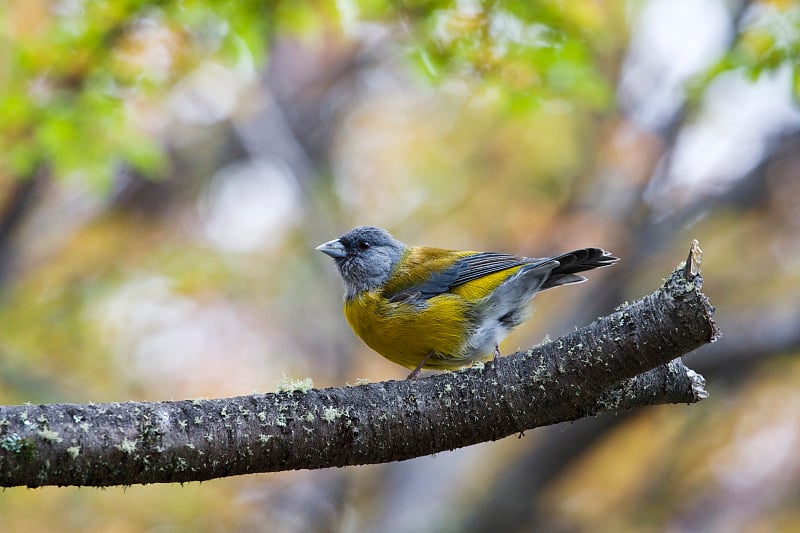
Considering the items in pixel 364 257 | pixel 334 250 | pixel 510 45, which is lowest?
pixel 364 257

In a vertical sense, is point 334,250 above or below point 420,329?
above

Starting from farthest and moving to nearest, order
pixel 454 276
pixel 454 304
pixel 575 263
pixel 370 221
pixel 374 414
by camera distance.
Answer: pixel 370 221 → pixel 454 276 → pixel 454 304 → pixel 575 263 → pixel 374 414

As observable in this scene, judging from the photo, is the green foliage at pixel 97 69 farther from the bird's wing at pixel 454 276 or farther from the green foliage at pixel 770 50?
the green foliage at pixel 770 50

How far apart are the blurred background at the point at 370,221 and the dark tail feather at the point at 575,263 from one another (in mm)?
1680

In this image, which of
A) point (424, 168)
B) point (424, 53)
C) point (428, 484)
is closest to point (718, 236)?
A: point (424, 168)

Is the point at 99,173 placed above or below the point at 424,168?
below

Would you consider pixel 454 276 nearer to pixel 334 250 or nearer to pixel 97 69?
pixel 334 250

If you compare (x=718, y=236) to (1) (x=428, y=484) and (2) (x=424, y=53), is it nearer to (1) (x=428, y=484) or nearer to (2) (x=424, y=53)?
(1) (x=428, y=484)

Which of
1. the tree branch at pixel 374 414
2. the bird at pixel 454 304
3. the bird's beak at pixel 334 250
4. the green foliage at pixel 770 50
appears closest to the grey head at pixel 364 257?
the bird's beak at pixel 334 250

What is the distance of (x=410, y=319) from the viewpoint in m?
4.89

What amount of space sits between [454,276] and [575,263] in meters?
0.82

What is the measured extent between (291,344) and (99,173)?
6230 mm

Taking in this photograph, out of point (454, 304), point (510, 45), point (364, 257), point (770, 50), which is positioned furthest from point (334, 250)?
point (770, 50)

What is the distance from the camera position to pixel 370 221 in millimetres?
11672
